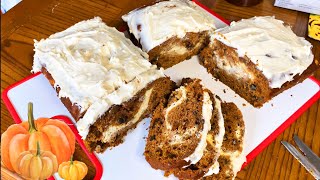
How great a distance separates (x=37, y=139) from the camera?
7.88 feet

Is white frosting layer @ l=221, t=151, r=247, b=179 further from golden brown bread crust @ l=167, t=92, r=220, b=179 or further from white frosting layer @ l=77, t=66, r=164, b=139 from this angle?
white frosting layer @ l=77, t=66, r=164, b=139

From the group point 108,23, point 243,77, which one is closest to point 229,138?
point 243,77

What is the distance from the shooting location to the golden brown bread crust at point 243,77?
2668mm

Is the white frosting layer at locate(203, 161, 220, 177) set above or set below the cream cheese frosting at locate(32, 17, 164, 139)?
below

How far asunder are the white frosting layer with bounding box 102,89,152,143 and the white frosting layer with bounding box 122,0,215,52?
1.19ft

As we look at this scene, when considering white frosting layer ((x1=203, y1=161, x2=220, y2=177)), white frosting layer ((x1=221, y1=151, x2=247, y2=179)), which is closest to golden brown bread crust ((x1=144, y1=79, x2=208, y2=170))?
white frosting layer ((x1=203, y1=161, x2=220, y2=177))

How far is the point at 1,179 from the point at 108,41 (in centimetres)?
111

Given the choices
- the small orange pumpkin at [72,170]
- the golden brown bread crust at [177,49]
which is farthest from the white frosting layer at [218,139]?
the small orange pumpkin at [72,170]

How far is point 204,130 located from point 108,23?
1.45m

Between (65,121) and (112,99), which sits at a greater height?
(112,99)

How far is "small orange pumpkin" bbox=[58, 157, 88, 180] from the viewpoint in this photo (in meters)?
2.35

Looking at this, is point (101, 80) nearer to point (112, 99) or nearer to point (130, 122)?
point (112, 99)

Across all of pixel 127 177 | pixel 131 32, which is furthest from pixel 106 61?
pixel 127 177

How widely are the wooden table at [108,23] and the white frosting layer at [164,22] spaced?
1.50 ft
